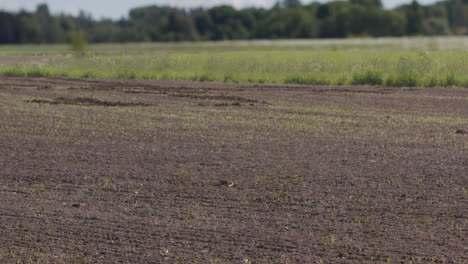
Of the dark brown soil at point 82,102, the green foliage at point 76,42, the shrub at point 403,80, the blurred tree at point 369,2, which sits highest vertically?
the blurred tree at point 369,2

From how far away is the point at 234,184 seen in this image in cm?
845

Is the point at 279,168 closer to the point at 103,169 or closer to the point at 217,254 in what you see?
the point at 103,169

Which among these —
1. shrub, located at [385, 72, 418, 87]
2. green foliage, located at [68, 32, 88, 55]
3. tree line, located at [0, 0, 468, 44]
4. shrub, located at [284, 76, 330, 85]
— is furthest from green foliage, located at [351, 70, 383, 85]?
tree line, located at [0, 0, 468, 44]

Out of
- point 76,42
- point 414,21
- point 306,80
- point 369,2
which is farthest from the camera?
point 369,2

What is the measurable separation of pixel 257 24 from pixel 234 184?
87.3 metres

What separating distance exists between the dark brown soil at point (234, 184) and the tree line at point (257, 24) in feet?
172

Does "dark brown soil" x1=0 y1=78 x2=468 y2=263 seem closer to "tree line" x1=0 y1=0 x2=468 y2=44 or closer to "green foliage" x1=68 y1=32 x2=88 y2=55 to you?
"green foliage" x1=68 y1=32 x2=88 y2=55

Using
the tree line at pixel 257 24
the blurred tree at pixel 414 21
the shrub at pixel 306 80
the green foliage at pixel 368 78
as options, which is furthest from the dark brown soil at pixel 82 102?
the blurred tree at pixel 414 21

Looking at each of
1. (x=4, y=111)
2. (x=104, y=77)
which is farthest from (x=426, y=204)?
(x=104, y=77)

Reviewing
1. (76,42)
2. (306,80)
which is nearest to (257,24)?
(76,42)

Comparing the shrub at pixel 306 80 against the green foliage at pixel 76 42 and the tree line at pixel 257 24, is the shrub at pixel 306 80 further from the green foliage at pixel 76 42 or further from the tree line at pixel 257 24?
the tree line at pixel 257 24

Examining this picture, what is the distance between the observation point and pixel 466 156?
9.98 m

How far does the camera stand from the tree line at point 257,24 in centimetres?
6881

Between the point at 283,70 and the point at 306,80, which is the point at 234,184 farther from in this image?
the point at 283,70
